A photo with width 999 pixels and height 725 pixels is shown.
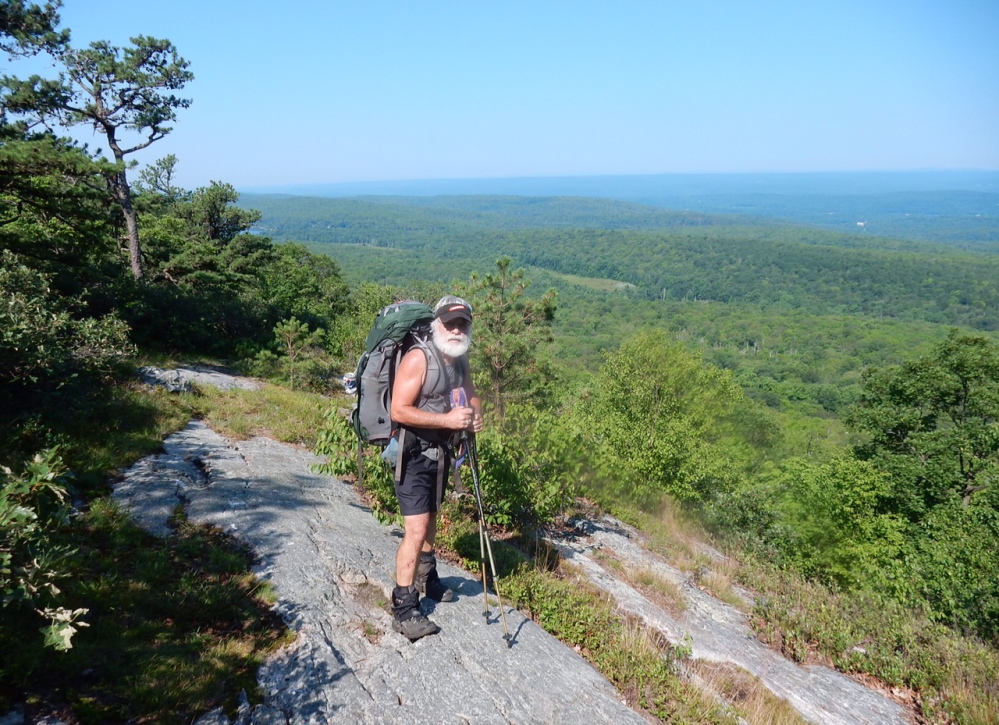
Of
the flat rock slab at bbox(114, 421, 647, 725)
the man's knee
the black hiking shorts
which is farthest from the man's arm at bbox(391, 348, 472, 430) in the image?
the flat rock slab at bbox(114, 421, 647, 725)

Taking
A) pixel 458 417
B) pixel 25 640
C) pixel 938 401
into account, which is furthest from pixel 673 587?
pixel 938 401

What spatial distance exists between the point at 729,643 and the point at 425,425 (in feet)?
14.0

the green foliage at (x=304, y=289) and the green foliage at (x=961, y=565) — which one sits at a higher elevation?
the green foliage at (x=304, y=289)

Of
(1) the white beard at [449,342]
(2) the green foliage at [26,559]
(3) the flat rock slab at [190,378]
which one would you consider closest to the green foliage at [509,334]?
(3) the flat rock slab at [190,378]

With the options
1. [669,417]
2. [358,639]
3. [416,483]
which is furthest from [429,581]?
[669,417]

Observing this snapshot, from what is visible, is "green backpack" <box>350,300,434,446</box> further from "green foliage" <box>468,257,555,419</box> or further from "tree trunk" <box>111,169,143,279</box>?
"green foliage" <box>468,257,555,419</box>

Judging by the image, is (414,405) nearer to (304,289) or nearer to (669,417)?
(669,417)

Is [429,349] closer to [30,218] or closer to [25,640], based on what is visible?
[25,640]

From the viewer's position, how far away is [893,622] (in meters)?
6.22

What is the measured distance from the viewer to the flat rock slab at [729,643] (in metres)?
4.65

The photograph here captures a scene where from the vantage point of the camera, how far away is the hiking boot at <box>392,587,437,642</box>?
3575mm

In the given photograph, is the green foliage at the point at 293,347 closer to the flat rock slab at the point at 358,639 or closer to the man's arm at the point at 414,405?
the flat rock slab at the point at 358,639

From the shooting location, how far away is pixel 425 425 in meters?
3.43

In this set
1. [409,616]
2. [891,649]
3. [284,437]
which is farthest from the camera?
[284,437]
